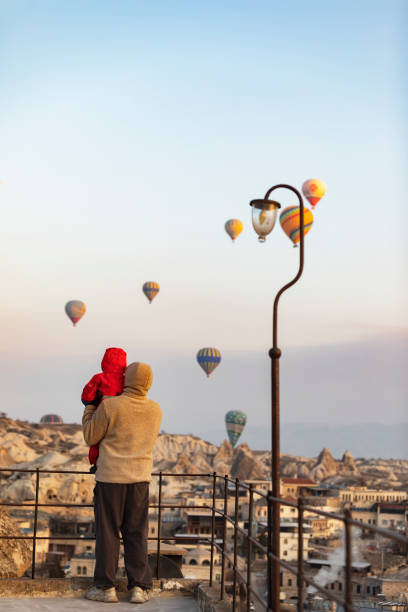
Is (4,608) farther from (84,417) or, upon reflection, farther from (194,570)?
(194,570)

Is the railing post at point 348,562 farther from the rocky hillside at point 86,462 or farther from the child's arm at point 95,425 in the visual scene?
the rocky hillside at point 86,462

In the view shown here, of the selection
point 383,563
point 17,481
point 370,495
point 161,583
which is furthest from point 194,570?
point 370,495

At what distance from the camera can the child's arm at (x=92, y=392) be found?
574cm

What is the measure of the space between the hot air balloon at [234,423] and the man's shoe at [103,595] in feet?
270

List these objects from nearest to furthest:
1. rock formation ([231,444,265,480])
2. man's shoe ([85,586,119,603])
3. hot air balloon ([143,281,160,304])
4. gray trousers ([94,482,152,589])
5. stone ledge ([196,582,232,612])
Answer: stone ledge ([196,582,232,612]) → gray trousers ([94,482,152,589]) → man's shoe ([85,586,119,603]) → hot air balloon ([143,281,160,304]) → rock formation ([231,444,265,480])

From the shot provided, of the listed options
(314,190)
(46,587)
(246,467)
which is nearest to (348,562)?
(46,587)

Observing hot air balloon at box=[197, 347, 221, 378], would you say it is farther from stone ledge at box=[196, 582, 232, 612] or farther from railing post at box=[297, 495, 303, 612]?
railing post at box=[297, 495, 303, 612]

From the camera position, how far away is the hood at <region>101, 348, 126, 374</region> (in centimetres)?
577

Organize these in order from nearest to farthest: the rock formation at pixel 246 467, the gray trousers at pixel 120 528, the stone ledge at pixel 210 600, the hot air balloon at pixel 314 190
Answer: the stone ledge at pixel 210 600, the gray trousers at pixel 120 528, the hot air balloon at pixel 314 190, the rock formation at pixel 246 467

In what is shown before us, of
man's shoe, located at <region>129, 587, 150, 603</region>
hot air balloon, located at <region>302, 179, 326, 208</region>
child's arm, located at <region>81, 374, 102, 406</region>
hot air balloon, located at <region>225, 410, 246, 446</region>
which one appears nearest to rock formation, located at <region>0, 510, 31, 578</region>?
man's shoe, located at <region>129, 587, 150, 603</region>

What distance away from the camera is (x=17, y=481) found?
8081cm

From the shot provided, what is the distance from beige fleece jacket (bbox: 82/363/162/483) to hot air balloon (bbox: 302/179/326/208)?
49.1 metres

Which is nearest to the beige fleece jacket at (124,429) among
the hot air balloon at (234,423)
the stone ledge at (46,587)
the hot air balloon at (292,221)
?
the stone ledge at (46,587)

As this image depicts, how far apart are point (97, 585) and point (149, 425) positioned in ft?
4.30
